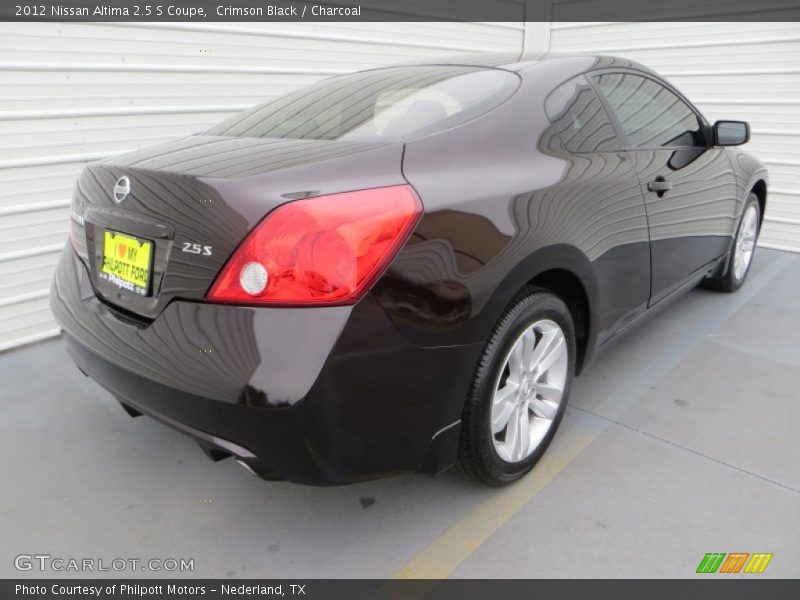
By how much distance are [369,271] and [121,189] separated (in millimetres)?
824

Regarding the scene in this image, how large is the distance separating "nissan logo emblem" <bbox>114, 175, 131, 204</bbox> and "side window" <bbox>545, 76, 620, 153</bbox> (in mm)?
1459

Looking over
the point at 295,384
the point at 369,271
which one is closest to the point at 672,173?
the point at 369,271

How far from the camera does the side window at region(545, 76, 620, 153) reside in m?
2.18

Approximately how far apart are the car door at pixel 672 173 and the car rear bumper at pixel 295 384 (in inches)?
56.2

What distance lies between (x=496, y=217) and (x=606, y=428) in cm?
126

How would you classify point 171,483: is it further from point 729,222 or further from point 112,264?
point 729,222

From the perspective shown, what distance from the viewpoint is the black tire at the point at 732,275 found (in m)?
3.80

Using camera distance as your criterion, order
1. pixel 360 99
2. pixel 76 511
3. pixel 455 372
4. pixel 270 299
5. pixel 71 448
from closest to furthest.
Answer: pixel 270 299
pixel 455 372
pixel 76 511
pixel 360 99
pixel 71 448

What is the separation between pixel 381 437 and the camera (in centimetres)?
157

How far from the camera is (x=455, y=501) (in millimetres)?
2076

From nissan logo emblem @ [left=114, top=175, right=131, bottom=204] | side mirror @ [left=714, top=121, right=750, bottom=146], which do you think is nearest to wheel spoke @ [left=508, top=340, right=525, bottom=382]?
nissan logo emblem @ [left=114, top=175, right=131, bottom=204]

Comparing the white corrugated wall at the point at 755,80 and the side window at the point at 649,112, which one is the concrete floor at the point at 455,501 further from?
the white corrugated wall at the point at 755,80

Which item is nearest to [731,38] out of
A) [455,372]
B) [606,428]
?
[606,428]

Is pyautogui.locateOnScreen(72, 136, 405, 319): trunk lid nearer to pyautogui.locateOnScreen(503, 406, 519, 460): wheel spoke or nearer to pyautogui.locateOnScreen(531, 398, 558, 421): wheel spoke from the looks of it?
pyautogui.locateOnScreen(503, 406, 519, 460): wheel spoke
